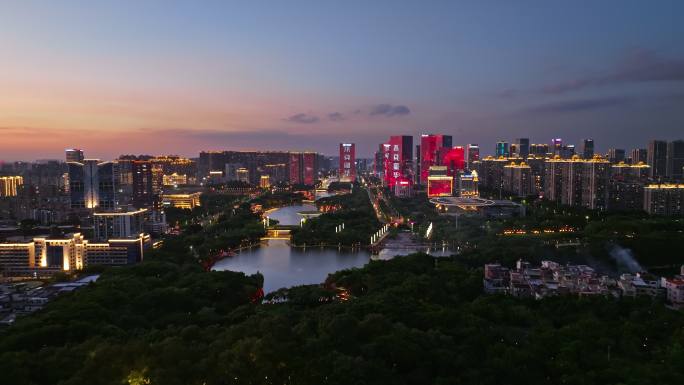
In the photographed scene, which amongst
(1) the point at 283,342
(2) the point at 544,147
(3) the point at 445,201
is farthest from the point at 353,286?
(2) the point at 544,147

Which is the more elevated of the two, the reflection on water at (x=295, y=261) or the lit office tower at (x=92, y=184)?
the lit office tower at (x=92, y=184)

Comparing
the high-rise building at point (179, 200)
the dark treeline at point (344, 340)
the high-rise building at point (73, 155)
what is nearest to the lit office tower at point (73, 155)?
the high-rise building at point (73, 155)

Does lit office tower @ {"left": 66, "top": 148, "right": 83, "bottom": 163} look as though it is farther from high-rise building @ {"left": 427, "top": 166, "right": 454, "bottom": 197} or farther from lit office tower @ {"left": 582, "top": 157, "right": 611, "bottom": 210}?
lit office tower @ {"left": 582, "top": 157, "right": 611, "bottom": 210}

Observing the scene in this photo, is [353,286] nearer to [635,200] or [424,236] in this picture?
[424,236]

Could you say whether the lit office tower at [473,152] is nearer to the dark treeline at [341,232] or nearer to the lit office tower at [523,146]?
the lit office tower at [523,146]

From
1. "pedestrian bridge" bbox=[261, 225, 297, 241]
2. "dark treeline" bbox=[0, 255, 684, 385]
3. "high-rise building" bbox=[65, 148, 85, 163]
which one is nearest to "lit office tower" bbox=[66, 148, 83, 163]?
"high-rise building" bbox=[65, 148, 85, 163]

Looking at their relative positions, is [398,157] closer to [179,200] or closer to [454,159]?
[454,159]
